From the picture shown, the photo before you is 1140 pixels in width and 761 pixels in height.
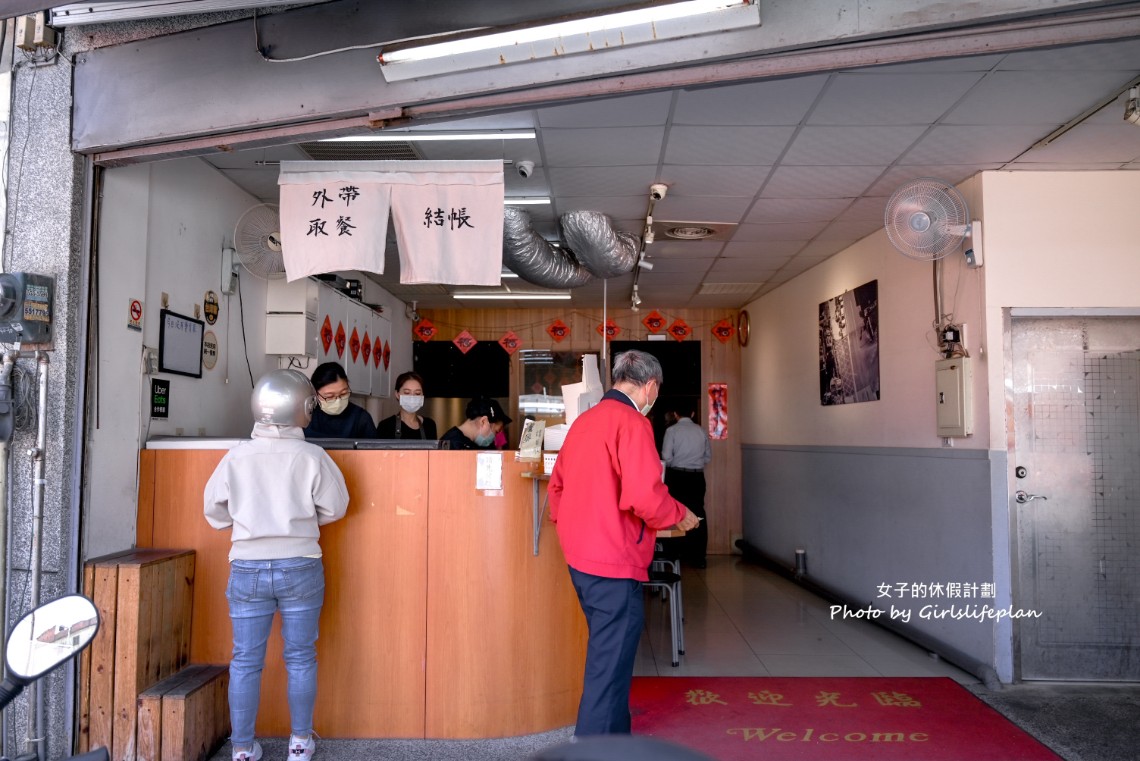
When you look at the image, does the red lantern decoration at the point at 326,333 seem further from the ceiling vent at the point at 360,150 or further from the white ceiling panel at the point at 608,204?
the white ceiling panel at the point at 608,204

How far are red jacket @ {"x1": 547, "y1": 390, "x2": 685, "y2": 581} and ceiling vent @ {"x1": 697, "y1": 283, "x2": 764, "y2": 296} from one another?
542 centimetres

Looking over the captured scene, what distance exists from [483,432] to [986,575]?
10.5 feet

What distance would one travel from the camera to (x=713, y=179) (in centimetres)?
505

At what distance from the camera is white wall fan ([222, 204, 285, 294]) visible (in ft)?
15.4

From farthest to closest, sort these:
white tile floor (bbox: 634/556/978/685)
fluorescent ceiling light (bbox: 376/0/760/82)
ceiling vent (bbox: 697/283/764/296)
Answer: ceiling vent (bbox: 697/283/764/296)
white tile floor (bbox: 634/556/978/685)
fluorescent ceiling light (bbox: 376/0/760/82)

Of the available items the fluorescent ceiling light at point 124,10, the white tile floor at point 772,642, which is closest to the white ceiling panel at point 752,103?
the fluorescent ceiling light at point 124,10

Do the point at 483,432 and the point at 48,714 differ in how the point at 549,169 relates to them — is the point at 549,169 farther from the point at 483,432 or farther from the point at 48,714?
the point at 48,714

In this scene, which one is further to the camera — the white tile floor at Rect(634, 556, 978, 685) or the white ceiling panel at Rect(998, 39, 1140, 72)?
the white tile floor at Rect(634, 556, 978, 685)

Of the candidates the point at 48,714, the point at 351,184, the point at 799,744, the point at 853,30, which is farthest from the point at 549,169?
the point at 48,714

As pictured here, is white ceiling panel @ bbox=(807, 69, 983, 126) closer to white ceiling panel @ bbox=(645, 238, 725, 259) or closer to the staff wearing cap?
white ceiling panel @ bbox=(645, 238, 725, 259)

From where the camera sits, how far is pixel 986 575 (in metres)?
4.70

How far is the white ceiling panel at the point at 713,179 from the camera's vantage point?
191 inches

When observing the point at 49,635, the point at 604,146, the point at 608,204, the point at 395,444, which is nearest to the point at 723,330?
the point at 608,204

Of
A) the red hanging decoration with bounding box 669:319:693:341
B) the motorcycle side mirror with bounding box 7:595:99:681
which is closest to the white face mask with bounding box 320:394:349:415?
the motorcycle side mirror with bounding box 7:595:99:681
